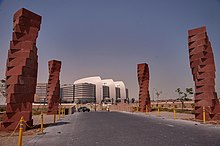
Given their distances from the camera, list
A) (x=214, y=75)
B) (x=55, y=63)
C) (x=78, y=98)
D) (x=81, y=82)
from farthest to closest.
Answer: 1. (x=81, y=82)
2. (x=78, y=98)
3. (x=55, y=63)
4. (x=214, y=75)

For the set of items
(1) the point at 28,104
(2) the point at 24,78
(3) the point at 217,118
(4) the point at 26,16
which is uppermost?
(4) the point at 26,16

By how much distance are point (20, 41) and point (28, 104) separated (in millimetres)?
4645

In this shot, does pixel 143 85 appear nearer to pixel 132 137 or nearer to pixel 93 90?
pixel 132 137

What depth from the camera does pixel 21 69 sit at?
50.1 feet

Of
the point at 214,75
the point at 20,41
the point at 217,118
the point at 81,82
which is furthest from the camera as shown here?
the point at 81,82

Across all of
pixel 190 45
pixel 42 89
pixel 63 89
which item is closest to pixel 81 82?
pixel 63 89

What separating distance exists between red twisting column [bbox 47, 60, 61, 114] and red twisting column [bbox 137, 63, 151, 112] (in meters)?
15.7

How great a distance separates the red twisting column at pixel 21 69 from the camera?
47.9 ft

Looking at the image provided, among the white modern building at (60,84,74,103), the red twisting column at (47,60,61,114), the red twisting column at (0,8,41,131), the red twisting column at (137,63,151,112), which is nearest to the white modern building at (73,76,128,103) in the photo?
the white modern building at (60,84,74,103)

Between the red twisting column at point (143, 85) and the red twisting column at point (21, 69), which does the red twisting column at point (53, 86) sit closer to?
the red twisting column at point (143, 85)

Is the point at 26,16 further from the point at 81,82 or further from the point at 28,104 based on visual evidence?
the point at 81,82

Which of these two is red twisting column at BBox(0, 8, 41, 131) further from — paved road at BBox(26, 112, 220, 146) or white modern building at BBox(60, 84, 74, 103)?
white modern building at BBox(60, 84, 74, 103)

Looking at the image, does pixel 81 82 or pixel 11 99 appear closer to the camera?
pixel 11 99

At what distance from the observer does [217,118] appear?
1894 centimetres
